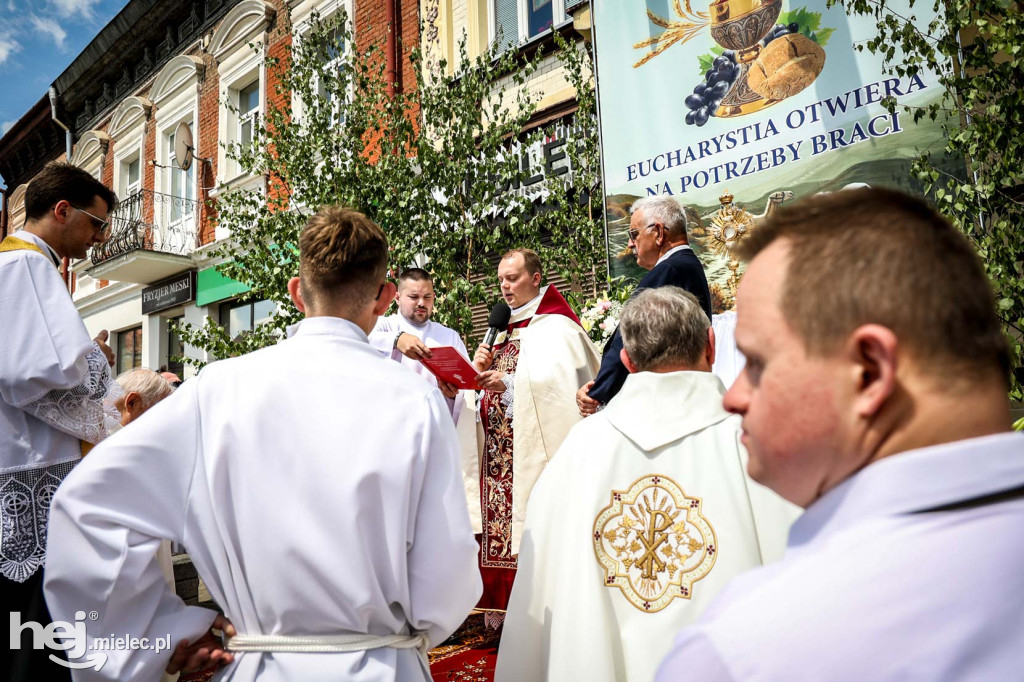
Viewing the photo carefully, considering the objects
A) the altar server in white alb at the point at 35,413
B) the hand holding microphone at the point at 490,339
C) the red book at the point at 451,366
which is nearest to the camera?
the altar server in white alb at the point at 35,413

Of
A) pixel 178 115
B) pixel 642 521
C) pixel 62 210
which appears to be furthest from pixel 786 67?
pixel 178 115

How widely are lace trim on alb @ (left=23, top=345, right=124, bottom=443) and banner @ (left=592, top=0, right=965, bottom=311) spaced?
4.61 m

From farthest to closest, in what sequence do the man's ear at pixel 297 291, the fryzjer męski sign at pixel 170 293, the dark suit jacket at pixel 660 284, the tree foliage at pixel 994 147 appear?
the fryzjer męski sign at pixel 170 293 < the dark suit jacket at pixel 660 284 < the tree foliage at pixel 994 147 < the man's ear at pixel 297 291

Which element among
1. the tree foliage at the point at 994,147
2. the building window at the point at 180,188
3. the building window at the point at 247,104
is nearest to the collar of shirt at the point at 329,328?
the tree foliage at the point at 994,147

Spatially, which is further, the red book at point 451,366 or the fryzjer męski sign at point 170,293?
the fryzjer męski sign at point 170,293

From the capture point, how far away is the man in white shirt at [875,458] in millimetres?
629

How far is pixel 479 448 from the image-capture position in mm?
5289

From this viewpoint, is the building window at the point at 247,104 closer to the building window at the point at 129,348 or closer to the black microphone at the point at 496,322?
the building window at the point at 129,348

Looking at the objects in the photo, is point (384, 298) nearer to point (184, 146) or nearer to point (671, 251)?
point (671, 251)

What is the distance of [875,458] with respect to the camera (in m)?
0.72

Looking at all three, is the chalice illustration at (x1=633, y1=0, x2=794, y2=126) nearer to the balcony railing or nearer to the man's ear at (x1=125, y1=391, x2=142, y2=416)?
the man's ear at (x1=125, y1=391, x2=142, y2=416)

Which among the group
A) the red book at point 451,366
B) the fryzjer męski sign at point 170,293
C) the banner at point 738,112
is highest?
the fryzjer męski sign at point 170,293

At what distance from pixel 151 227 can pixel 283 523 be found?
16.3m

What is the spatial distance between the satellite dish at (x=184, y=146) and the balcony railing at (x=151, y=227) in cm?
78
